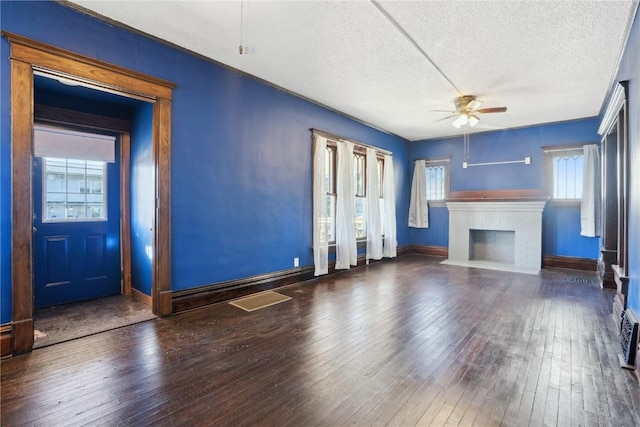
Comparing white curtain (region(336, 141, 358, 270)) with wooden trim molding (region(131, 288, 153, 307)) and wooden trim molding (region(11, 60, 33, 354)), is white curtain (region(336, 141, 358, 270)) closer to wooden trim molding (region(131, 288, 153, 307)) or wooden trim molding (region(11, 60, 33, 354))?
wooden trim molding (region(131, 288, 153, 307))

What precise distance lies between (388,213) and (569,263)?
3.47 m

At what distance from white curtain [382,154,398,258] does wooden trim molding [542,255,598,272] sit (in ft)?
9.59

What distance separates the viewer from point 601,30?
2.92 m

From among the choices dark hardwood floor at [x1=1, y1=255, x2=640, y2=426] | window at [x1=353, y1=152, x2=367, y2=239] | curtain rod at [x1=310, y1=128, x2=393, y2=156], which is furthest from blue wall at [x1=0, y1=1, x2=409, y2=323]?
window at [x1=353, y1=152, x2=367, y2=239]

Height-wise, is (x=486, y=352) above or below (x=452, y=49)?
below

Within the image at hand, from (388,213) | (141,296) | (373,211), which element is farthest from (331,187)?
(141,296)

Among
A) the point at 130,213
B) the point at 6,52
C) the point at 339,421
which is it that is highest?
the point at 6,52

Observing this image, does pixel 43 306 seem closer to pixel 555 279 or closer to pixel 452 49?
pixel 452 49

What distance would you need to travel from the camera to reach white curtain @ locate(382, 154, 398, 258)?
22.0 ft

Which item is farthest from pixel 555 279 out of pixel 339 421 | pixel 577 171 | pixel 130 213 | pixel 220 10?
pixel 130 213

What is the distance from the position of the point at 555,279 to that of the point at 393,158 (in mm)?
3811

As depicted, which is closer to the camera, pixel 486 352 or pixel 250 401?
pixel 250 401

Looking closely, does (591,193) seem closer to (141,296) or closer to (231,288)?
(231,288)

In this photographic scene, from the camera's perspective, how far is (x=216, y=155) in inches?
146
